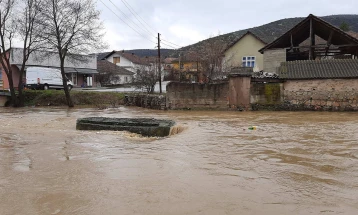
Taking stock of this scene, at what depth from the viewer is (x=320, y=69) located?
19.2 meters

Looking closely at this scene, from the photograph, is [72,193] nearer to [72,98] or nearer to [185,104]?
[185,104]

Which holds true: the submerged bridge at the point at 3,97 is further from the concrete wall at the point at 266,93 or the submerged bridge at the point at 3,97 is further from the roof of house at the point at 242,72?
the concrete wall at the point at 266,93

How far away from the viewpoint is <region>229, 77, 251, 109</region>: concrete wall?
19.5 meters

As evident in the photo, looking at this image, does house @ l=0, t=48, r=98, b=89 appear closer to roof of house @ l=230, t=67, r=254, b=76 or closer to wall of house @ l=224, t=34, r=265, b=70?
wall of house @ l=224, t=34, r=265, b=70

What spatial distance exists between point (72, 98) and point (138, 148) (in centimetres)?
2126

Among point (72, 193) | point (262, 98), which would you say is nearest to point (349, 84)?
point (262, 98)

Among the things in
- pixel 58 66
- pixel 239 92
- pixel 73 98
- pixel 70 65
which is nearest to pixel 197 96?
pixel 239 92

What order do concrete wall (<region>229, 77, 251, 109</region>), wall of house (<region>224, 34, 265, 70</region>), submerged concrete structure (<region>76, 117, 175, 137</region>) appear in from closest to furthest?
submerged concrete structure (<region>76, 117, 175, 137</region>) < concrete wall (<region>229, 77, 251, 109</region>) < wall of house (<region>224, 34, 265, 70</region>)

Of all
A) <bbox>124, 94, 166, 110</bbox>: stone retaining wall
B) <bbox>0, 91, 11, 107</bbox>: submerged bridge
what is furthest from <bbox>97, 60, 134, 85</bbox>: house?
<bbox>124, 94, 166, 110</bbox>: stone retaining wall

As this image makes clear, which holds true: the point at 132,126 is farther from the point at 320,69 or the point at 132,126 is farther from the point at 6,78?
the point at 6,78

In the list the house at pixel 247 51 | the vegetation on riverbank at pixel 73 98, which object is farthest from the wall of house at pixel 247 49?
the vegetation on riverbank at pixel 73 98

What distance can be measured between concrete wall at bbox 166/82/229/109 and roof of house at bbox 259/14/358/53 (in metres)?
7.87

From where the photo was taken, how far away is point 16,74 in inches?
1533

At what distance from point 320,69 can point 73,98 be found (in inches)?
770
